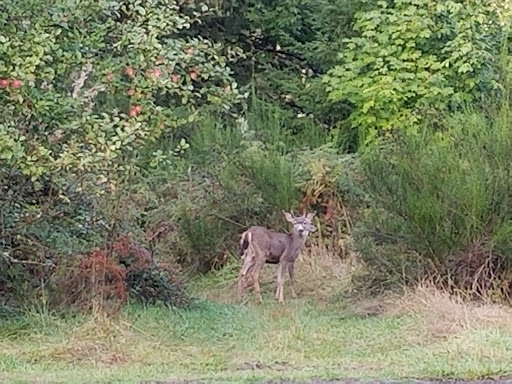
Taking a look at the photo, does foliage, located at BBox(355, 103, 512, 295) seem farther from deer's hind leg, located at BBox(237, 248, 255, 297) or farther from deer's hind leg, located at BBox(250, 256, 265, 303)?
deer's hind leg, located at BBox(237, 248, 255, 297)

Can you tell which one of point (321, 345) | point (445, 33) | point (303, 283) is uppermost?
point (445, 33)

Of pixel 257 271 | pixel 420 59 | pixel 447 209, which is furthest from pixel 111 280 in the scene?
pixel 420 59

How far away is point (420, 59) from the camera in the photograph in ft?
65.4

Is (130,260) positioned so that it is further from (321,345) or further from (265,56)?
(265,56)

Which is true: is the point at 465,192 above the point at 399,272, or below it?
above

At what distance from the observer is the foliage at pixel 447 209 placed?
536 inches

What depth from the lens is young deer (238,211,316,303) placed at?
15.9 meters

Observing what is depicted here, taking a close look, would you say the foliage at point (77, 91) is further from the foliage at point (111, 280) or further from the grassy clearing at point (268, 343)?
the grassy clearing at point (268, 343)

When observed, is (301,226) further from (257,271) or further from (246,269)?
(246,269)

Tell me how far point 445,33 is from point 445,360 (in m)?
10.9

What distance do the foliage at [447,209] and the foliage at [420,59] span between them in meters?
4.91

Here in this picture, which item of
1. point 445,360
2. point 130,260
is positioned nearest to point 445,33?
point 130,260

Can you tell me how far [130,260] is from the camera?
1368 centimetres

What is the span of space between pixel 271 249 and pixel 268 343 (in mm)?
4526
